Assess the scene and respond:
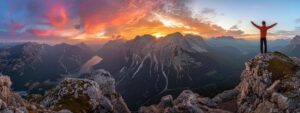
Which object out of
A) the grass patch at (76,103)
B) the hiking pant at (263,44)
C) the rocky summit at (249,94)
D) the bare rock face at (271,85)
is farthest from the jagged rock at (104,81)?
the hiking pant at (263,44)

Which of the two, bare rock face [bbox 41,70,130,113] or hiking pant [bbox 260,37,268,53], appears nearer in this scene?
hiking pant [bbox 260,37,268,53]

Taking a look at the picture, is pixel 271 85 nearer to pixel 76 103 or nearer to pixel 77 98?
pixel 76 103

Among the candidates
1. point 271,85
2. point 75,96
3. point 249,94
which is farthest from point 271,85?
point 75,96

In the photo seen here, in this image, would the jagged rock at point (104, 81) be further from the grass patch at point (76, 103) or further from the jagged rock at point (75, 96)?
the grass patch at point (76, 103)

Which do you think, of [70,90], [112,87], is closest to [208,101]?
[112,87]

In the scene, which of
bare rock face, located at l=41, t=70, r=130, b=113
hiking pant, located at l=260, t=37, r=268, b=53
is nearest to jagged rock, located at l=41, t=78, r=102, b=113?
bare rock face, located at l=41, t=70, r=130, b=113

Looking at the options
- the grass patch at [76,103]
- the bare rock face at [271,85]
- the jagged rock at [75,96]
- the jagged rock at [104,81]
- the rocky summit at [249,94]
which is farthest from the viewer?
the jagged rock at [104,81]

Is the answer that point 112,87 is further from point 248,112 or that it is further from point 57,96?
point 248,112

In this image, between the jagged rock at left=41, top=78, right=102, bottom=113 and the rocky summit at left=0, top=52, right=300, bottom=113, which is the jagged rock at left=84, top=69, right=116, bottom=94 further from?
the rocky summit at left=0, top=52, right=300, bottom=113
